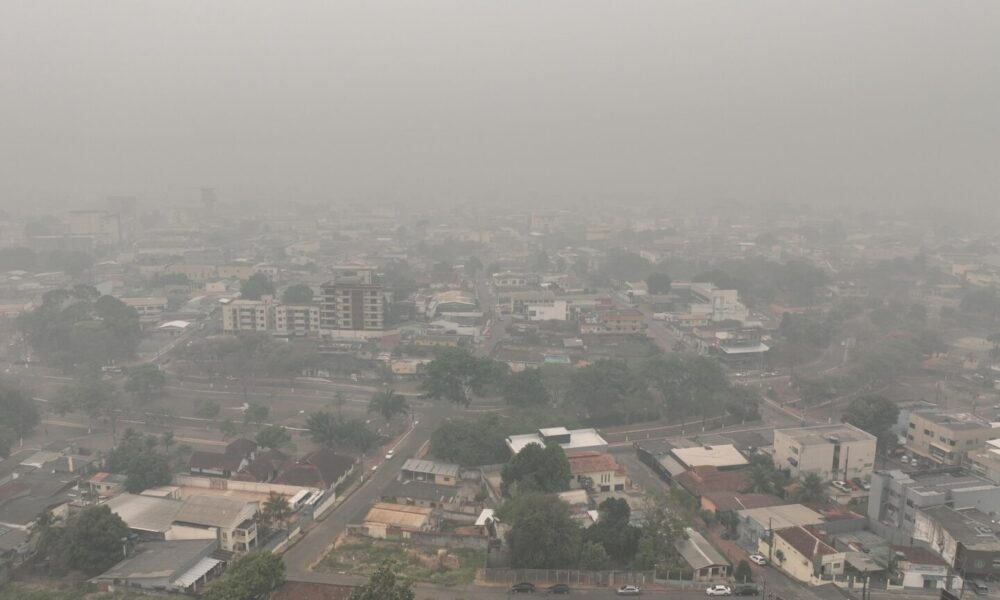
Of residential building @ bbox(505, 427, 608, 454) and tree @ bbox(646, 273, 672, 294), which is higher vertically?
tree @ bbox(646, 273, 672, 294)

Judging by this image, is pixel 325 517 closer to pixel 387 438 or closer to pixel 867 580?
pixel 387 438

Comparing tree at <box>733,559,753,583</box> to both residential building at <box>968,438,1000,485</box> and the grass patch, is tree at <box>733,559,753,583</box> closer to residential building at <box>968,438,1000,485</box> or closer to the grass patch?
the grass patch

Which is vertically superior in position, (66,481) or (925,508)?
(925,508)

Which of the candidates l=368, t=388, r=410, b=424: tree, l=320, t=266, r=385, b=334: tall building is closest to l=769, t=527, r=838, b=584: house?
l=368, t=388, r=410, b=424: tree

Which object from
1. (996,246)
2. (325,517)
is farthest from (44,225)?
(996,246)

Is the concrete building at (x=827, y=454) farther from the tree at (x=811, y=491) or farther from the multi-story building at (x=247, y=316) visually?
the multi-story building at (x=247, y=316)

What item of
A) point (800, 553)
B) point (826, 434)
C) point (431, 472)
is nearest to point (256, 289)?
point (431, 472)

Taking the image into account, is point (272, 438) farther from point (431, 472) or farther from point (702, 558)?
point (702, 558)
